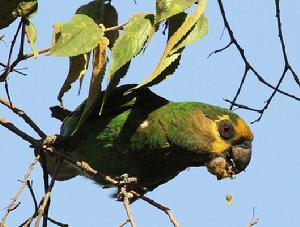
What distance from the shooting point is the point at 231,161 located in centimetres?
391

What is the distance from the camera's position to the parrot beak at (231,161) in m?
3.81

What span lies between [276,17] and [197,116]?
874 millimetres

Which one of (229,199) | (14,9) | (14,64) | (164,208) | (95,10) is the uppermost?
(95,10)

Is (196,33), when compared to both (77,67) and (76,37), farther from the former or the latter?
(77,67)

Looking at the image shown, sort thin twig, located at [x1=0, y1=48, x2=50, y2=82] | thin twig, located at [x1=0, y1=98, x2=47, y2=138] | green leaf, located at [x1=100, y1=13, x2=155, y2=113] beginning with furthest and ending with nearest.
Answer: thin twig, located at [x1=0, y1=98, x2=47, y2=138]
thin twig, located at [x1=0, y1=48, x2=50, y2=82]
green leaf, located at [x1=100, y1=13, x2=155, y2=113]

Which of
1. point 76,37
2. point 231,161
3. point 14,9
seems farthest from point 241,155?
point 14,9

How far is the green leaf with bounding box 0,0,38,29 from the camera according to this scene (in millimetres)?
2795

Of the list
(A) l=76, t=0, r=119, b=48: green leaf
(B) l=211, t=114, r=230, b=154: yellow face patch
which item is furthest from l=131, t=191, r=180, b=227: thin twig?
(A) l=76, t=0, r=119, b=48: green leaf

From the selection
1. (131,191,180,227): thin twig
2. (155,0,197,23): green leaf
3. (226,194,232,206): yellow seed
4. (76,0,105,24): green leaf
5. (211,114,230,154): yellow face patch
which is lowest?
(131,191,180,227): thin twig

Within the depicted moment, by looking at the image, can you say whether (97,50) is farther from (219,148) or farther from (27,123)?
(219,148)

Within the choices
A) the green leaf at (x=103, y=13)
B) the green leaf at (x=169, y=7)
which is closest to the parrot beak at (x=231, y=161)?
the green leaf at (x=103, y=13)

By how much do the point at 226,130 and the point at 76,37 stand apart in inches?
59.8

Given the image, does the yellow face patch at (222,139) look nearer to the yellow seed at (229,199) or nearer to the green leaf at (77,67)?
the yellow seed at (229,199)

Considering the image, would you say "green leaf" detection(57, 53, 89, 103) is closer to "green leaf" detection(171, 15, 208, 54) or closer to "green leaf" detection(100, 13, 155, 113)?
"green leaf" detection(100, 13, 155, 113)
